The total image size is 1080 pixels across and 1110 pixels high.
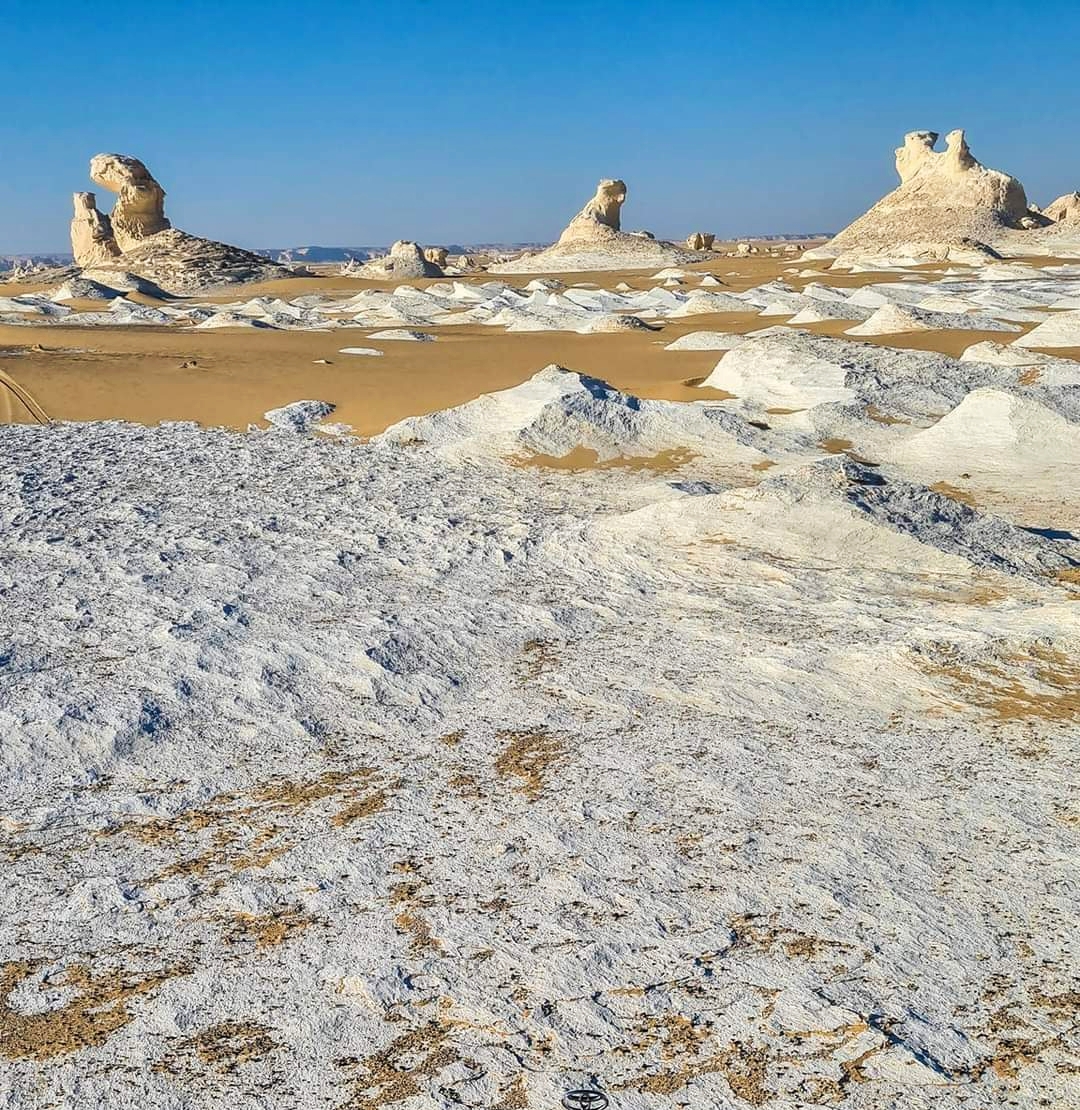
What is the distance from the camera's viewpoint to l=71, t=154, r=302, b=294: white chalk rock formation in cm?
3036

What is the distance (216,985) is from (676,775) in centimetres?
155

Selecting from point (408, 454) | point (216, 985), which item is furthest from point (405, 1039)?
point (408, 454)

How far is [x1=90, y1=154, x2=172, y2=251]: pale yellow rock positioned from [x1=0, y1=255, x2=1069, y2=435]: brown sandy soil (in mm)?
14399

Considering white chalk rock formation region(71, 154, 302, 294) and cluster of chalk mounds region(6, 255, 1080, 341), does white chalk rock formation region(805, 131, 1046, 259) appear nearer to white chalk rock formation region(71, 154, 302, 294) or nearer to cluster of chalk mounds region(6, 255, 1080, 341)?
cluster of chalk mounds region(6, 255, 1080, 341)

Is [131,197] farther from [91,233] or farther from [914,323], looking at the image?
[914,323]

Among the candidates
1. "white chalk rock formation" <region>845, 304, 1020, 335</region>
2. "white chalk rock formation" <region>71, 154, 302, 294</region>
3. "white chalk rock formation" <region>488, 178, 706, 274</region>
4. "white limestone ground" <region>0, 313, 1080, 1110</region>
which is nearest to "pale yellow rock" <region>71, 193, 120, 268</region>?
"white chalk rock formation" <region>71, 154, 302, 294</region>

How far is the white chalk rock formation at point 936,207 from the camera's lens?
36156 millimetres

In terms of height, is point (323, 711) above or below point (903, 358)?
below

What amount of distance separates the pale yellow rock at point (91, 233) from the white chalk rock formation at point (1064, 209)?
30.7 m

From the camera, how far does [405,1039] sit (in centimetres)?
238

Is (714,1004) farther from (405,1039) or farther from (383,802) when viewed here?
(383,802)

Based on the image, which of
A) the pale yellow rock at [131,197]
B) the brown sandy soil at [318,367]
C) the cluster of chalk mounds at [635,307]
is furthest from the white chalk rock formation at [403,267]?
the brown sandy soil at [318,367]

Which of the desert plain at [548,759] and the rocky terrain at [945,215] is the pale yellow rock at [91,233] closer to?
the rocky terrain at [945,215]

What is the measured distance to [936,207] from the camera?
1483 inches
